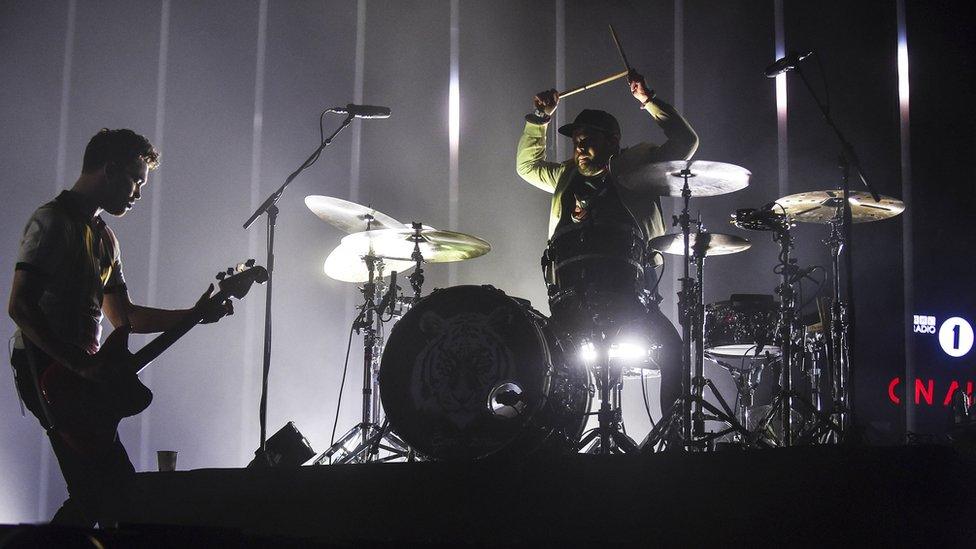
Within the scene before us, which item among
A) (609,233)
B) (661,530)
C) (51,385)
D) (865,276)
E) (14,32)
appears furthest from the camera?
(865,276)

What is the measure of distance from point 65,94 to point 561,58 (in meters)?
3.47

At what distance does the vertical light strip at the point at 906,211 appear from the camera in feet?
20.3

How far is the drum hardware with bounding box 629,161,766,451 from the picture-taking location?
394 cm

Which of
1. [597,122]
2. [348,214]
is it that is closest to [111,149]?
[348,214]

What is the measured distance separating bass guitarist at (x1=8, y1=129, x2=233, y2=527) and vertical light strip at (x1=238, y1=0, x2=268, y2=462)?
306cm

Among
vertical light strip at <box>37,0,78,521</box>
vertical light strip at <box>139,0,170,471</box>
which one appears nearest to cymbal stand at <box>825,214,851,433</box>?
vertical light strip at <box>139,0,170,471</box>

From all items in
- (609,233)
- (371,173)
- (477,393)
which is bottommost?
(477,393)

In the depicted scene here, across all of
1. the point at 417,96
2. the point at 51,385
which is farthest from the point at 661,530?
the point at 417,96

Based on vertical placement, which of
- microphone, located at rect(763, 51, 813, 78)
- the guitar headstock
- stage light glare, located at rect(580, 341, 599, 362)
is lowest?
stage light glare, located at rect(580, 341, 599, 362)

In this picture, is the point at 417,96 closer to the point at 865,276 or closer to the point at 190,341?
the point at 190,341

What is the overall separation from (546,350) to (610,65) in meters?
3.71

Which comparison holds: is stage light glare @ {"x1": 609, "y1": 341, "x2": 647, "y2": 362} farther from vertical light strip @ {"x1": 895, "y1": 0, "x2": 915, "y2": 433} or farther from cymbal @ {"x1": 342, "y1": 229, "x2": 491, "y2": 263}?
vertical light strip @ {"x1": 895, "y1": 0, "x2": 915, "y2": 433}

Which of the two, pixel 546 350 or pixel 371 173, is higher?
pixel 371 173

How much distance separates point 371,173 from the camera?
20.9 ft
